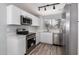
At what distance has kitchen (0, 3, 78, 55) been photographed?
203 cm

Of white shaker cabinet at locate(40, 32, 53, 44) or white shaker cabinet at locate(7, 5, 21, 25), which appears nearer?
white shaker cabinet at locate(7, 5, 21, 25)

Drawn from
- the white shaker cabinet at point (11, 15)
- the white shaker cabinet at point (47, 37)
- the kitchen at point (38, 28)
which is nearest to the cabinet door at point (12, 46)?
the kitchen at point (38, 28)

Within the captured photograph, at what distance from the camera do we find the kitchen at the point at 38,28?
2033mm

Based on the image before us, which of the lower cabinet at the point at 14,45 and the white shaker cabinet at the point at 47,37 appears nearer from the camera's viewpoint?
the lower cabinet at the point at 14,45

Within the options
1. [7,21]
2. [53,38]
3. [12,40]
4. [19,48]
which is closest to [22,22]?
[7,21]

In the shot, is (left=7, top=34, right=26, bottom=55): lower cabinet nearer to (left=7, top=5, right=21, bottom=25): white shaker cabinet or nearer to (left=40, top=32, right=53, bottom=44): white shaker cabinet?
(left=7, top=5, right=21, bottom=25): white shaker cabinet

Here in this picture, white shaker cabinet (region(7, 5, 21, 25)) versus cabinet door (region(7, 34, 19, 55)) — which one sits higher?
white shaker cabinet (region(7, 5, 21, 25))

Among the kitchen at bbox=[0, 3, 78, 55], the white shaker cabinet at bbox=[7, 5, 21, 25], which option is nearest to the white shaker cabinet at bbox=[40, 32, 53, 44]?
the kitchen at bbox=[0, 3, 78, 55]

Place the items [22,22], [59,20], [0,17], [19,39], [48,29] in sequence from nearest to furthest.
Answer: [0,17] < [19,39] < [22,22] < [59,20] < [48,29]

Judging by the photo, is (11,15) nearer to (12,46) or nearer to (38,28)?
(12,46)

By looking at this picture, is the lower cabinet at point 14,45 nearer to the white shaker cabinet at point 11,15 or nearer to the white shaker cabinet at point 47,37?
the white shaker cabinet at point 11,15

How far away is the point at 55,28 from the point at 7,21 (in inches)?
121

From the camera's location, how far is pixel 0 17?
6.04 feet

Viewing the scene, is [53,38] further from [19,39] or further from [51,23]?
[19,39]
